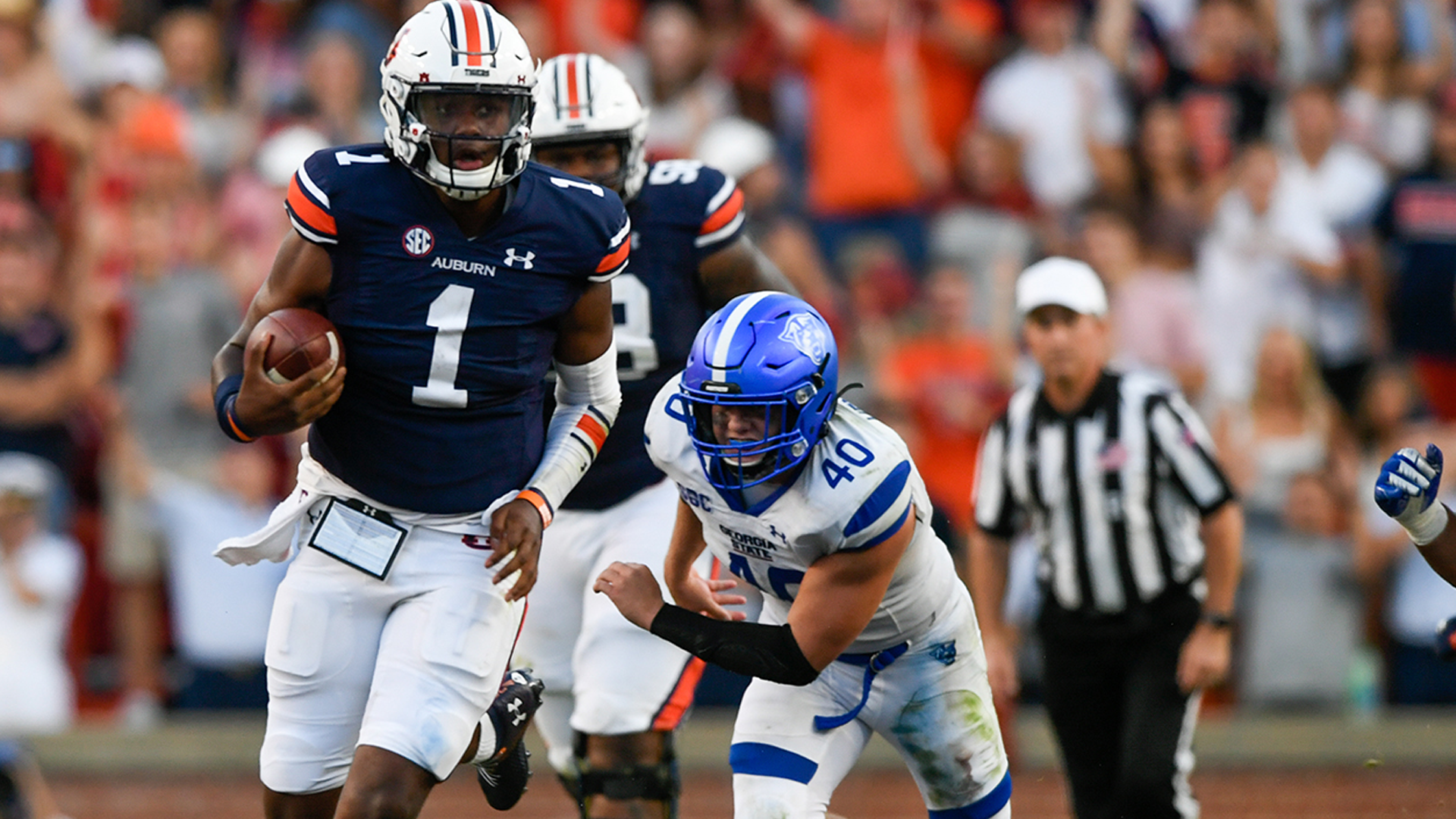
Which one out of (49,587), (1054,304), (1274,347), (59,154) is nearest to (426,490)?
(1054,304)

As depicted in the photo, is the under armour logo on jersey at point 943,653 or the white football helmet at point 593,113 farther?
the white football helmet at point 593,113

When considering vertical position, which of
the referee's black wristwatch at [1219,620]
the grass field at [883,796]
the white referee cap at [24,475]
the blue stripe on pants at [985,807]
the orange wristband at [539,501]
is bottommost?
the grass field at [883,796]

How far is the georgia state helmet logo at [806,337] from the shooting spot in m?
4.49

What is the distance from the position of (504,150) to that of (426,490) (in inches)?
34.4

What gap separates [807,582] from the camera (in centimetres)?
448

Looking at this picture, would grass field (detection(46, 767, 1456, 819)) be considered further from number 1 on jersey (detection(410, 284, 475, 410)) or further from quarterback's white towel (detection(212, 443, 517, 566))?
number 1 on jersey (detection(410, 284, 475, 410))

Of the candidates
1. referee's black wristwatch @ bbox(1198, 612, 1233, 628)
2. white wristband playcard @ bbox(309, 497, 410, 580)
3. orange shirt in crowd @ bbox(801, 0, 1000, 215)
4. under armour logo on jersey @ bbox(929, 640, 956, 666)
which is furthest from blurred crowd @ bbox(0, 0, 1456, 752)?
white wristband playcard @ bbox(309, 497, 410, 580)

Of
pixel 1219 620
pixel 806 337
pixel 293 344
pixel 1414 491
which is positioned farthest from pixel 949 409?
pixel 293 344

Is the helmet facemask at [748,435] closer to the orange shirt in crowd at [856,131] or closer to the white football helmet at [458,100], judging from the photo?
the white football helmet at [458,100]

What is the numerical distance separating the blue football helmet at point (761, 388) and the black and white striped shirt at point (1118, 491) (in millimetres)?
2003

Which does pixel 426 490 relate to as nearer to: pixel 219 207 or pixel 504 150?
pixel 504 150

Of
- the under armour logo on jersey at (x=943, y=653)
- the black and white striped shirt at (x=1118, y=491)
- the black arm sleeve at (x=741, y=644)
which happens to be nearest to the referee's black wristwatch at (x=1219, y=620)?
the black and white striped shirt at (x=1118, y=491)

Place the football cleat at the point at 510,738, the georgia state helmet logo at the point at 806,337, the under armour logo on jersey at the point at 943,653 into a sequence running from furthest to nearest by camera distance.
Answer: the football cleat at the point at 510,738 → the under armour logo on jersey at the point at 943,653 → the georgia state helmet logo at the point at 806,337

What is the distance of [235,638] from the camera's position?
9281 mm
